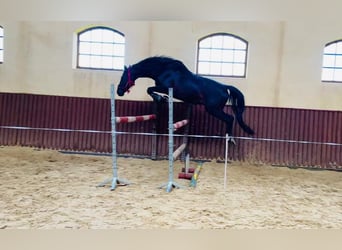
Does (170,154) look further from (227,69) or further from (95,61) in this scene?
(95,61)

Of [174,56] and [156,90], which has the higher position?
[174,56]

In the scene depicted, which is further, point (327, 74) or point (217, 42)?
point (217, 42)

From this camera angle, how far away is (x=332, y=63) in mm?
3834

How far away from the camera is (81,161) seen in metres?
3.72

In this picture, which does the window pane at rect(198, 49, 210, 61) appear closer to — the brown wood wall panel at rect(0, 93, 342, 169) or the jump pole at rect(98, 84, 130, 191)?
the brown wood wall panel at rect(0, 93, 342, 169)

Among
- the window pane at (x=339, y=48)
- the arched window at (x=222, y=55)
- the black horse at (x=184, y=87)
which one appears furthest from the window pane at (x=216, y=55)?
the window pane at (x=339, y=48)

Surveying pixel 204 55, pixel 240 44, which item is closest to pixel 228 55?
pixel 240 44

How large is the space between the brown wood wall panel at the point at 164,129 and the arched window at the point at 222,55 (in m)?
0.48

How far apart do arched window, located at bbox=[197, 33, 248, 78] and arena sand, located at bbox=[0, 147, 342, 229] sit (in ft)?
3.78

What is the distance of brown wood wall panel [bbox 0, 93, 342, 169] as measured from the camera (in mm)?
3898

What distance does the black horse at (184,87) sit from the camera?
12.0 ft

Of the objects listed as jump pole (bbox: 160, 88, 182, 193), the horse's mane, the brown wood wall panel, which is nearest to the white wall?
the brown wood wall panel

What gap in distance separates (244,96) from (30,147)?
2728 mm

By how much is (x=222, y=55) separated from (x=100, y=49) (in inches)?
58.7
